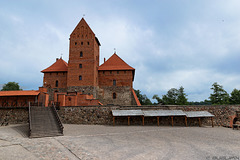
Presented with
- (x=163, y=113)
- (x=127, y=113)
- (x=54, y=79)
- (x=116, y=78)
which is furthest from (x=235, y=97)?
(x=54, y=79)

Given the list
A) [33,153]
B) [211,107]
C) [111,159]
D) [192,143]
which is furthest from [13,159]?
[211,107]

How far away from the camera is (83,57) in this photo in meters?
24.0

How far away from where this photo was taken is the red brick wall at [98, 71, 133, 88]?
24672 mm

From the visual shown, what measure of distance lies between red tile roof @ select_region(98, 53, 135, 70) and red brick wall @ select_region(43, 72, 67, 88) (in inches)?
232

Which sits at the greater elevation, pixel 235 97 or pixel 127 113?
pixel 235 97

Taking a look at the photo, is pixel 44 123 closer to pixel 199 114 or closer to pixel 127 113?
pixel 127 113

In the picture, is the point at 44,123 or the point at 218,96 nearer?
the point at 44,123

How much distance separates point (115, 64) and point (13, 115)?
50.6 ft

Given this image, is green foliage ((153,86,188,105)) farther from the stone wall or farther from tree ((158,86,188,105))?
the stone wall

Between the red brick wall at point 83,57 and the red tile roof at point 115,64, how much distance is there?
2.17m

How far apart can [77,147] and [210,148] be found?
665 centimetres

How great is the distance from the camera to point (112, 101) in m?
24.2

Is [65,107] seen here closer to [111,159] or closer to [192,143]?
[111,159]

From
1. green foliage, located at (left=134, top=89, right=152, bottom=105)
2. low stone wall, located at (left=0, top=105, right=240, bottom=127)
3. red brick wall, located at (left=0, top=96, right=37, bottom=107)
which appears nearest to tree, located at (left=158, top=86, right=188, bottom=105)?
green foliage, located at (left=134, top=89, right=152, bottom=105)
